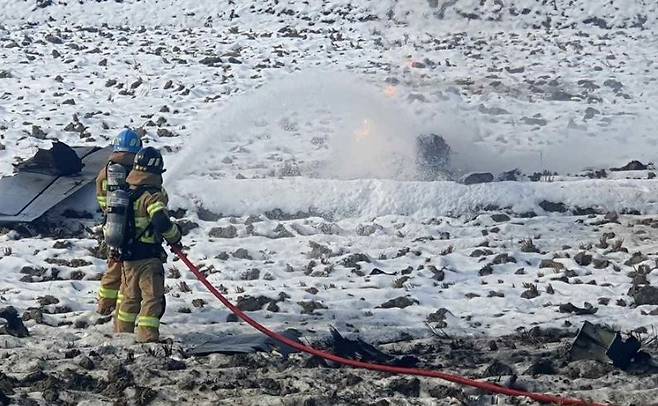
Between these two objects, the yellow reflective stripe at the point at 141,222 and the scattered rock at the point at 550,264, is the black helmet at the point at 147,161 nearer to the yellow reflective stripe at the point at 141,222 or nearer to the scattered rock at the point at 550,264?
the yellow reflective stripe at the point at 141,222

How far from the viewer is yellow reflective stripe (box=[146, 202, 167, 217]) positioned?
741 centimetres

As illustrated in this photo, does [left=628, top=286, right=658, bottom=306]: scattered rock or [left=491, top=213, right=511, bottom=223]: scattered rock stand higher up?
[left=628, top=286, right=658, bottom=306]: scattered rock

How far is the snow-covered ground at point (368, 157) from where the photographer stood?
27.7ft

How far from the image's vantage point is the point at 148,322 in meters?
7.42

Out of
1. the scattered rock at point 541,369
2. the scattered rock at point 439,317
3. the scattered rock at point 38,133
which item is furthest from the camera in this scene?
the scattered rock at point 38,133

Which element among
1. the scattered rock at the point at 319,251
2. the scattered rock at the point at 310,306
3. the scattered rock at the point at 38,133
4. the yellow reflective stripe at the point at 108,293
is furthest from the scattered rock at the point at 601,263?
the scattered rock at the point at 38,133

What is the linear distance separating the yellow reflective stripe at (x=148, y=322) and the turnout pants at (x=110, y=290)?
80cm

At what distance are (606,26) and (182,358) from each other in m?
21.7

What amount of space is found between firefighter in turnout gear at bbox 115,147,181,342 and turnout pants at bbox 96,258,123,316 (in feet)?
1.44

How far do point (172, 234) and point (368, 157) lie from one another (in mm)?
6194

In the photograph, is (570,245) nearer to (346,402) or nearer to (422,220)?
(422,220)

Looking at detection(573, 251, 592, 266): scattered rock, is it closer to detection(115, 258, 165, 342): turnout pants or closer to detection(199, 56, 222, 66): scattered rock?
detection(115, 258, 165, 342): turnout pants

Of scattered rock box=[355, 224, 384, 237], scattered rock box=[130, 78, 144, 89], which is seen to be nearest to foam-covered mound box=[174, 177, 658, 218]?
scattered rock box=[355, 224, 384, 237]

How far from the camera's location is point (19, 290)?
8766mm
